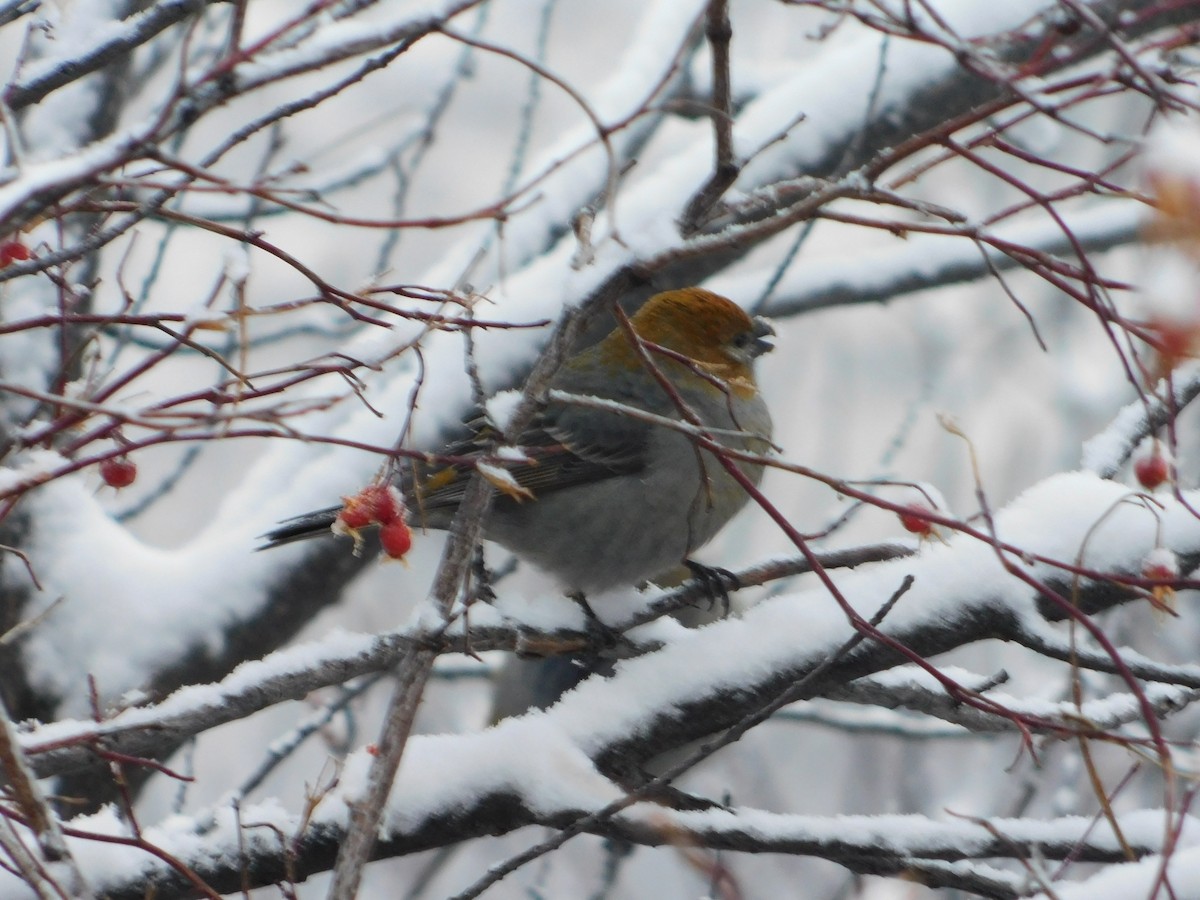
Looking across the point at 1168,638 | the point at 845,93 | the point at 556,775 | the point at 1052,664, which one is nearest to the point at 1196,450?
the point at 1168,638

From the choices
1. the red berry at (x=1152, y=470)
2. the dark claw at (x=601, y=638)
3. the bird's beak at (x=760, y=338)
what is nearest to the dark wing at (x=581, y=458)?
the bird's beak at (x=760, y=338)

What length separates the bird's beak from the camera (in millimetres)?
4996

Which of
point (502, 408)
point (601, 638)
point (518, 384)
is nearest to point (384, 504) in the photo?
point (502, 408)

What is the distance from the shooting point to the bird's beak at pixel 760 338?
5.00m

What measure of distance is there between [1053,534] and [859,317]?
10.7 m

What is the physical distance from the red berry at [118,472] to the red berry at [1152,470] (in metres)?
1.91

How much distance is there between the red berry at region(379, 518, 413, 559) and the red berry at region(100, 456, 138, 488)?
53 cm

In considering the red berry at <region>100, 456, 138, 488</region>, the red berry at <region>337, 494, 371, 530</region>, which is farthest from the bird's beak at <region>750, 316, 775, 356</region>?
the red berry at <region>100, 456, 138, 488</region>

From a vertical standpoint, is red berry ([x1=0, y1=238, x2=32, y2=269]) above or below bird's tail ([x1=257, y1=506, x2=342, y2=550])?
above

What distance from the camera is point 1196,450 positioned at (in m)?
7.58

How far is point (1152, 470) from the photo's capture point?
7.52 ft

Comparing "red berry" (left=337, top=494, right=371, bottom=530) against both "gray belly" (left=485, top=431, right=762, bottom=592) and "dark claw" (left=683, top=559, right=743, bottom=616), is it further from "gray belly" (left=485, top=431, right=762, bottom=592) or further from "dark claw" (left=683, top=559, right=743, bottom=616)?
"gray belly" (left=485, top=431, right=762, bottom=592)

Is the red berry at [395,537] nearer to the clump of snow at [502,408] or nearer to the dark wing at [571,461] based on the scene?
the clump of snow at [502,408]

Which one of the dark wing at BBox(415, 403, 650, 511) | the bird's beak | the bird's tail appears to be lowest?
the bird's tail
